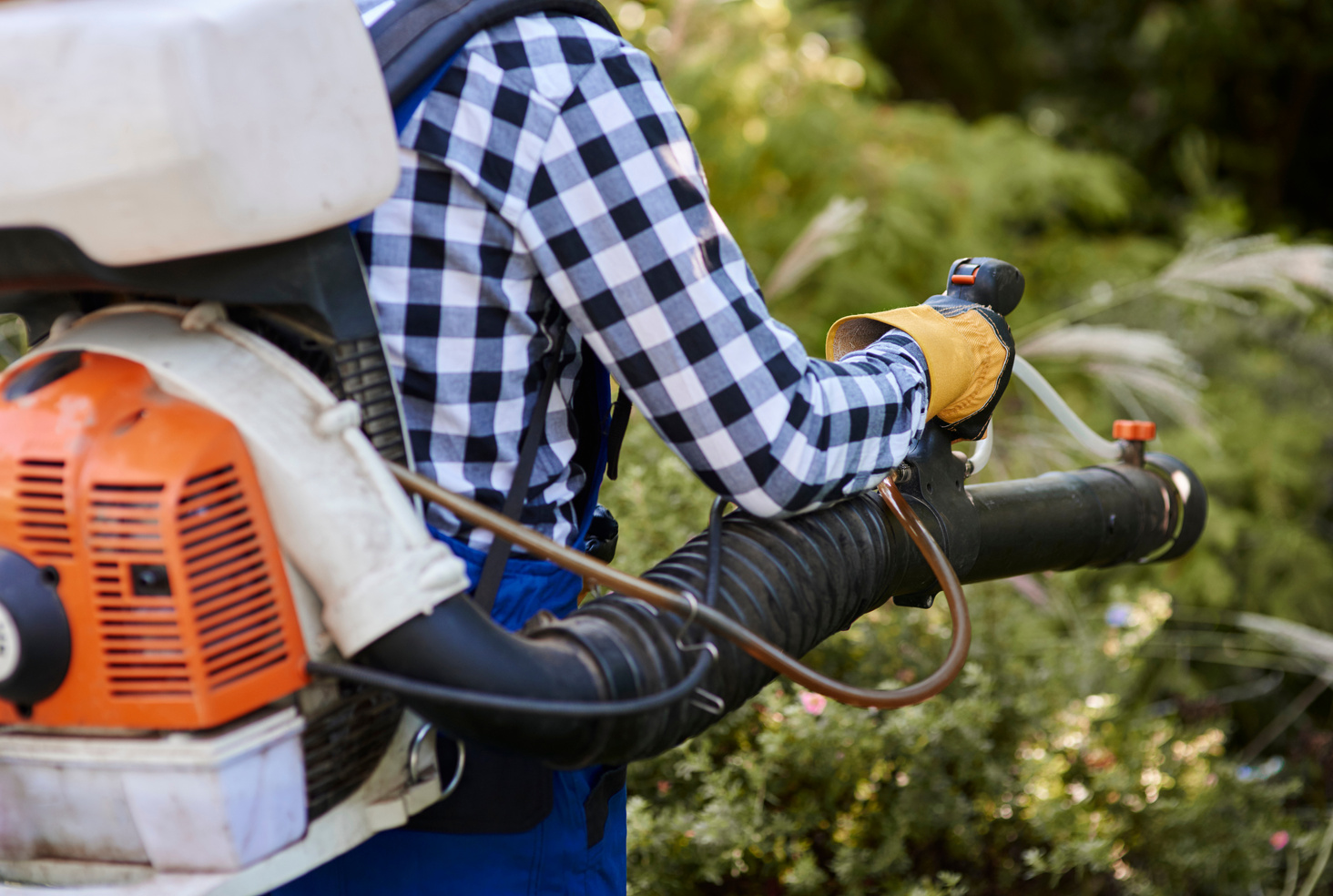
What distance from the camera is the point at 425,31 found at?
0.92 meters

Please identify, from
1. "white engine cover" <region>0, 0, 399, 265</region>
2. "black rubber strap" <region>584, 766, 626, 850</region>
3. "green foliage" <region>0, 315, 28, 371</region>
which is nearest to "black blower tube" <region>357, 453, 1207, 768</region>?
"black rubber strap" <region>584, 766, 626, 850</region>

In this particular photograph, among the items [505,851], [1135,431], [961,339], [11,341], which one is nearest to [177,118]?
[505,851]

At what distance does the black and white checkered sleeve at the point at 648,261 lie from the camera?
0.91 m

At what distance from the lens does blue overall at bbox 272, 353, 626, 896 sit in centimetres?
106

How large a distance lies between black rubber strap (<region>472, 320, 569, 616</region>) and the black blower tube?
0.18 feet

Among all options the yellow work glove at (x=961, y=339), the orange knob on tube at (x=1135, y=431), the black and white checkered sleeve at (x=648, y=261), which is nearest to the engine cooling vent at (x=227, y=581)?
the black and white checkered sleeve at (x=648, y=261)

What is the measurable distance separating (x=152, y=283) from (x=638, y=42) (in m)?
2.85

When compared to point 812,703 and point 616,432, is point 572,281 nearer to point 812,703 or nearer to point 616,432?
point 616,432

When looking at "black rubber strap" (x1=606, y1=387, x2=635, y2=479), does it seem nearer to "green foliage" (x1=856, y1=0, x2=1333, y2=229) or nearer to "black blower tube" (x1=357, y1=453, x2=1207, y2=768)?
"black blower tube" (x1=357, y1=453, x2=1207, y2=768)

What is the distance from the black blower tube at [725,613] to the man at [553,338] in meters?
0.07

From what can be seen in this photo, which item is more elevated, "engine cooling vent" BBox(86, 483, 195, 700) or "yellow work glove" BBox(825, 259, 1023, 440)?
"engine cooling vent" BBox(86, 483, 195, 700)

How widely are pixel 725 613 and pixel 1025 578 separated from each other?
1701mm

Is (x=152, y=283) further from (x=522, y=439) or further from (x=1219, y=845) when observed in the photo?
(x=1219, y=845)

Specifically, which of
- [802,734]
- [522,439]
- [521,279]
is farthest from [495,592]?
[802,734]
